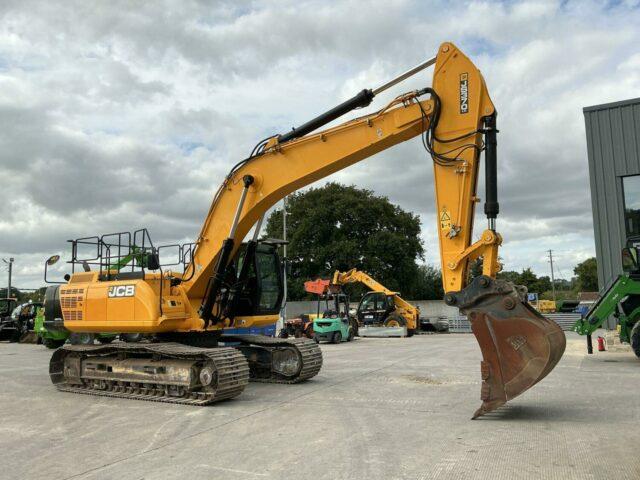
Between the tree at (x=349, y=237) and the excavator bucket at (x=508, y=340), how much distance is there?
3829 cm

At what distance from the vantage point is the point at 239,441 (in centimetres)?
602

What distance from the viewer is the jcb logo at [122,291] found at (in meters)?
9.38

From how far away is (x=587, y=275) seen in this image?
9300 centimetres

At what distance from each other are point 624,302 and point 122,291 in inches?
446

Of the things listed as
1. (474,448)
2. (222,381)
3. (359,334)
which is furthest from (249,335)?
(359,334)

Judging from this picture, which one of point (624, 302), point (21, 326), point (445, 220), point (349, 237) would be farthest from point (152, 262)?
point (349, 237)

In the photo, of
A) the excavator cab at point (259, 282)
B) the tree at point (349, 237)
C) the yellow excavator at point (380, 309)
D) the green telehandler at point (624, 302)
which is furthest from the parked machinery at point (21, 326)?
the green telehandler at point (624, 302)

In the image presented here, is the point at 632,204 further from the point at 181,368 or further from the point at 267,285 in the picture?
the point at 181,368

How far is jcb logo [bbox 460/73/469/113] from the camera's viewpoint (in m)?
7.74

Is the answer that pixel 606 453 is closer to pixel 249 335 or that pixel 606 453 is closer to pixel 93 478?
pixel 93 478

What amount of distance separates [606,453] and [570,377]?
5.70 metres

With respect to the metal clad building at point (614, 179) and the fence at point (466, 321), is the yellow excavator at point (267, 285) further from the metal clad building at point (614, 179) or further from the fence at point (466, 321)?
the fence at point (466, 321)

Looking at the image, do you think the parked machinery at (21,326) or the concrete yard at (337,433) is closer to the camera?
the concrete yard at (337,433)

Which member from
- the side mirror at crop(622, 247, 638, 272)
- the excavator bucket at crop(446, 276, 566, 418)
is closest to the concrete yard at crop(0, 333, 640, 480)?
the excavator bucket at crop(446, 276, 566, 418)
